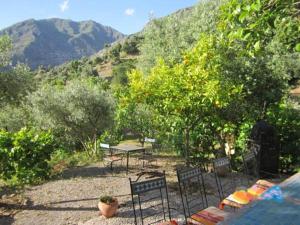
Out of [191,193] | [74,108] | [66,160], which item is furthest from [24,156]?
[191,193]

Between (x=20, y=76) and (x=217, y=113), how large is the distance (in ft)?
28.9

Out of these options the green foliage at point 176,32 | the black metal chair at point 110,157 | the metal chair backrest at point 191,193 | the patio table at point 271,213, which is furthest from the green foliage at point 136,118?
the patio table at point 271,213

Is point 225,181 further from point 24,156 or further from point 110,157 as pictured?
point 24,156

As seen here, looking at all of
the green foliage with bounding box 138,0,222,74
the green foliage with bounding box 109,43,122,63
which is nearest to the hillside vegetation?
the green foliage with bounding box 138,0,222,74

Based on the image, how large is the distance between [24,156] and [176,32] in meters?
15.6

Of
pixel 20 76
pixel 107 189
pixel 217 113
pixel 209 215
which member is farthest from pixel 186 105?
pixel 20 76

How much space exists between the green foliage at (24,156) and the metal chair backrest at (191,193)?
452 cm

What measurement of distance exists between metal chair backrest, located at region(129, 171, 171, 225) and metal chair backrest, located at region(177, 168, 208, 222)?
1.11 feet

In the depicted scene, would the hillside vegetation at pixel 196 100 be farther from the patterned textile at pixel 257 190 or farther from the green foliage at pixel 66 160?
the patterned textile at pixel 257 190

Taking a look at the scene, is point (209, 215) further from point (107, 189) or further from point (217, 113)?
point (217, 113)

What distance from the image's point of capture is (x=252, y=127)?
9.59 m

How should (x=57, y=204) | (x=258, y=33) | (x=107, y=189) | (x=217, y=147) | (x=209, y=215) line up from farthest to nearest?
(x=217, y=147), (x=107, y=189), (x=57, y=204), (x=209, y=215), (x=258, y=33)

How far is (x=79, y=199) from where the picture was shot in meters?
8.09

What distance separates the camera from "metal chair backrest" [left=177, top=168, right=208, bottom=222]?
228 inches
